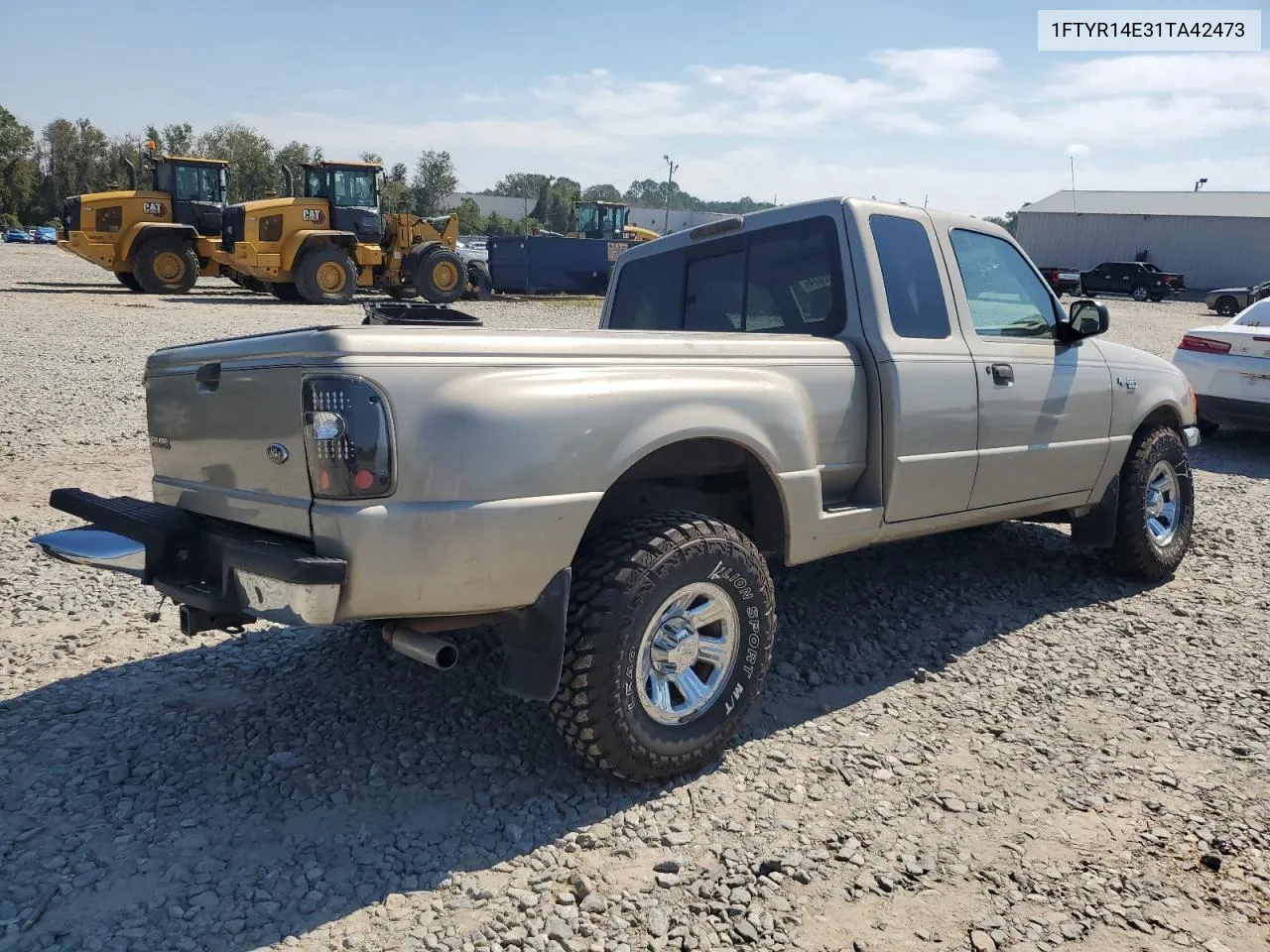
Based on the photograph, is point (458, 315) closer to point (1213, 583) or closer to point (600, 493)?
point (600, 493)

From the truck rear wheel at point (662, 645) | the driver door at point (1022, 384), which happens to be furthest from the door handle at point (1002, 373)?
the truck rear wheel at point (662, 645)

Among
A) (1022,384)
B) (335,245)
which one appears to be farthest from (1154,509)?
(335,245)

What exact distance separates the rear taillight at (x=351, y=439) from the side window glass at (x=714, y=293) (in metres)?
2.31

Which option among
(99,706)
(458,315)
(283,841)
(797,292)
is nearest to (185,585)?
(283,841)

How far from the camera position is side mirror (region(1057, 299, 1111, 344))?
15.1ft

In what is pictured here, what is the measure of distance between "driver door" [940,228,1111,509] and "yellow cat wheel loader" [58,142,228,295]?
21.5m

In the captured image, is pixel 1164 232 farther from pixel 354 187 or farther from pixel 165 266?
pixel 165 266

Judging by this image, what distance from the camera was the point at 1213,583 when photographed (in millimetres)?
5301

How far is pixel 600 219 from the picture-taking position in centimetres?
2950

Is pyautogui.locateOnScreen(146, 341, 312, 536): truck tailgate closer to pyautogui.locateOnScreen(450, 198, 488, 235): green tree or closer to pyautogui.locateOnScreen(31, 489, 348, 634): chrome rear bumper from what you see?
pyautogui.locateOnScreen(31, 489, 348, 634): chrome rear bumper

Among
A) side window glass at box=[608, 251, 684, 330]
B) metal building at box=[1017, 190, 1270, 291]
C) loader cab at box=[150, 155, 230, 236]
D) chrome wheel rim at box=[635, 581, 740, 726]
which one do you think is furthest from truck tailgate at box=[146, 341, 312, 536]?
metal building at box=[1017, 190, 1270, 291]

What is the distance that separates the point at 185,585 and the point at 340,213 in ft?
68.3

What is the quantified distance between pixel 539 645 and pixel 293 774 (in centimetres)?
103

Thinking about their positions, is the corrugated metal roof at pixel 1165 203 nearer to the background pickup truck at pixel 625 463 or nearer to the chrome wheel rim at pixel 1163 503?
the chrome wheel rim at pixel 1163 503
